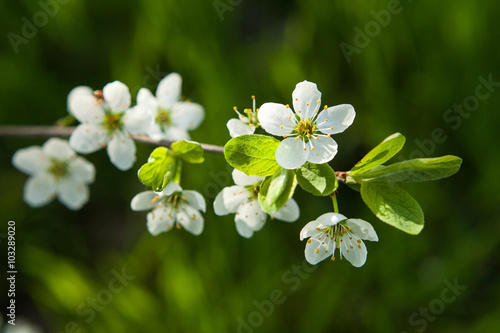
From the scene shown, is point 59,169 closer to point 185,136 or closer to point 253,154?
point 185,136

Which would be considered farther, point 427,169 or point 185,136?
point 185,136

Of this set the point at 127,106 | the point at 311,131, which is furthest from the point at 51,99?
the point at 311,131

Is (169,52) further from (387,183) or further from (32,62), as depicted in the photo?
(387,183)

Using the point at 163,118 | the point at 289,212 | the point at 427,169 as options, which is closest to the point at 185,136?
the point at 163,118

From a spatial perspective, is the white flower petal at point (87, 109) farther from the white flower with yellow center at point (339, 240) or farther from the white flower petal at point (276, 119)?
the white flower with yellow center at point (339, 240)

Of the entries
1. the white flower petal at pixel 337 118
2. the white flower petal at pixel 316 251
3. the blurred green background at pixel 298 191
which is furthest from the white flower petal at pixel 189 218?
the blurred green background at pixel 298 191
